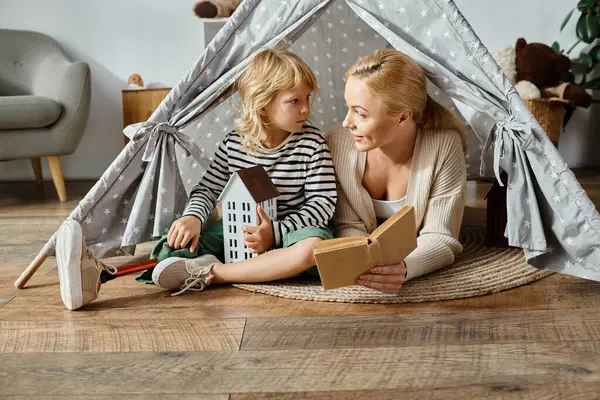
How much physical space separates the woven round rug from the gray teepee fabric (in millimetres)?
99

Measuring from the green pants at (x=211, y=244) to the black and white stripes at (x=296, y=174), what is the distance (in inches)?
2.2

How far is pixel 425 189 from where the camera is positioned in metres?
1.91

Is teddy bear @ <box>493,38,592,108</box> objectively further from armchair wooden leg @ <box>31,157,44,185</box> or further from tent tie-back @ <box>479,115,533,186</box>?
armchair wooden leg @ <box>31,157,44,185</box>

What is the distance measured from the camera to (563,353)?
137 centimetres

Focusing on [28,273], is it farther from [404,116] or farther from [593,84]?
[593,84]

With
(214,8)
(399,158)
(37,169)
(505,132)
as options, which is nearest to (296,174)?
(399,158)

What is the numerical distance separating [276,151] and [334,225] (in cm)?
25

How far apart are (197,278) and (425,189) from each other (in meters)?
0.62

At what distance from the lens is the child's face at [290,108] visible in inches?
72.8

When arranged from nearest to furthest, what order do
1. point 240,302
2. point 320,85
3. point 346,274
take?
point 346,274, point 240,302, point 320,85

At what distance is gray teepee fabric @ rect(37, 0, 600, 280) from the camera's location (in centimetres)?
171

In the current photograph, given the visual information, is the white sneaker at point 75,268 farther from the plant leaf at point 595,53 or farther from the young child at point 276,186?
the plant leaf at point 595,53

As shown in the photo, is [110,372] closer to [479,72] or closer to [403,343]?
[403,343]

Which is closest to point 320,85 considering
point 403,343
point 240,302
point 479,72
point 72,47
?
point 479,72
